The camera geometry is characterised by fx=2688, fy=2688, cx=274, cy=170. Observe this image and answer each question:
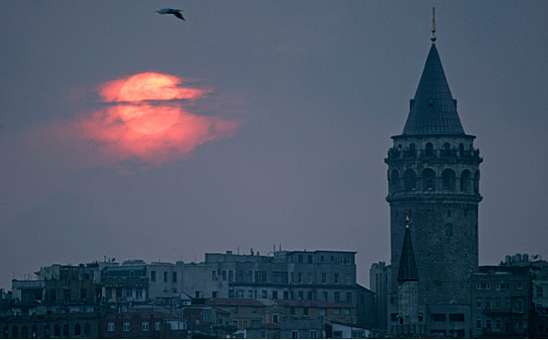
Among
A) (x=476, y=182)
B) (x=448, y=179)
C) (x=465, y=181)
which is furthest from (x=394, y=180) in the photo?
(x=476, y=182)

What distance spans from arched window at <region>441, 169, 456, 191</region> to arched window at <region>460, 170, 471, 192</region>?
44 centimetres

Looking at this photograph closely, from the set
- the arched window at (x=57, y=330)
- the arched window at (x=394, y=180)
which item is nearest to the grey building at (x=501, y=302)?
the arched window at (x=394, y=180)

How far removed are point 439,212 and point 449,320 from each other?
225 inches

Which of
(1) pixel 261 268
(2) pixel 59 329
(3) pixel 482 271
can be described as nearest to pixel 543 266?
(3) pixel 482 271

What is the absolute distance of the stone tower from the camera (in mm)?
137500

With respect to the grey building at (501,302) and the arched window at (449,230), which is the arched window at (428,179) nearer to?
the arched window at (449,230)

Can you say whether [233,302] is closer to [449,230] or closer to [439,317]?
[439,317]

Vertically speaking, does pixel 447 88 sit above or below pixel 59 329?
above

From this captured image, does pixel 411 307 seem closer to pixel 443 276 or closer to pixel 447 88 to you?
pixel 443 276

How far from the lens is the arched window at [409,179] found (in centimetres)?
13988

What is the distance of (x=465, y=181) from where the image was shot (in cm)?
14012

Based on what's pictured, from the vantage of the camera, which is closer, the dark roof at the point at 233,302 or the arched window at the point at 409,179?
the dark roof at the point at 233,302

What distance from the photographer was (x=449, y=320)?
449 ft

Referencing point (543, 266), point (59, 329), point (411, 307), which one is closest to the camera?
point (59, 329)
